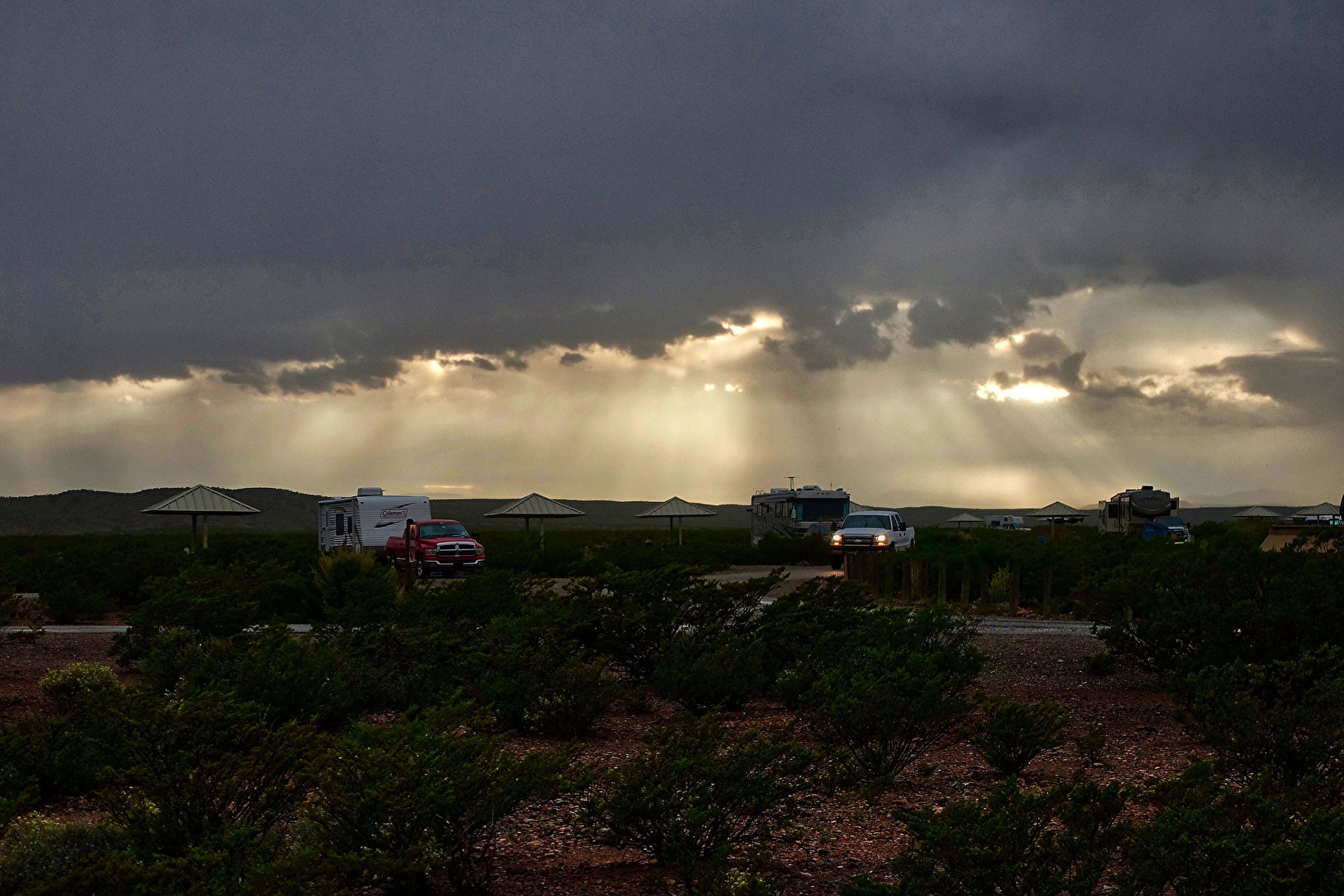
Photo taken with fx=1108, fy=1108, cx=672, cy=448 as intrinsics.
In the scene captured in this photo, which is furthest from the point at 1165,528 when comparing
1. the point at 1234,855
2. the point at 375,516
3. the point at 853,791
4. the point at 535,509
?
the point at 1234,855

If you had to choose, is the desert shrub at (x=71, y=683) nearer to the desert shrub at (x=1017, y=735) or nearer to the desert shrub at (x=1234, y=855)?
the desert shrub at (x=1017, y=735)

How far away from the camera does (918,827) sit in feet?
13.2

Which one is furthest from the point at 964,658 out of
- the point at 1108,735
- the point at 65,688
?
the point at 65,688

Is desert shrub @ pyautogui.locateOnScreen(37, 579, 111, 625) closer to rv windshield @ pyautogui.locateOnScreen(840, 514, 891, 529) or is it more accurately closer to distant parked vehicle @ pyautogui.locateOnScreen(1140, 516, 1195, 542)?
rv windshield @ pyautogui.locateOnScreen(840, 514, 891, 529)

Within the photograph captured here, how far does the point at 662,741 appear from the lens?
5.38m

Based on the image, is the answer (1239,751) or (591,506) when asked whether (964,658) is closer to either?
(1239,751)

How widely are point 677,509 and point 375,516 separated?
12.3m

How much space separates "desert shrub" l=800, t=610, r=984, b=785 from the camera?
6.60 m

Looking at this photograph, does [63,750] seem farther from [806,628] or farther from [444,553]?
[444,553]

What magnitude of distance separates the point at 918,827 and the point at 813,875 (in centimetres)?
108

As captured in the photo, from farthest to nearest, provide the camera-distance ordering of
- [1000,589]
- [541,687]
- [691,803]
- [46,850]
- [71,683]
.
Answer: [1000,589] → [71,683] → [541,687] → [46,850] → [691,803]

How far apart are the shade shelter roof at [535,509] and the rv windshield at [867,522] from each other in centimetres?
1225

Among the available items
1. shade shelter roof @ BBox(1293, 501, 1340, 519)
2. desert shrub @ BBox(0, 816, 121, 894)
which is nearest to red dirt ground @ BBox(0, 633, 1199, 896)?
desert shrub @ BBox(0, 816, 121, 894)

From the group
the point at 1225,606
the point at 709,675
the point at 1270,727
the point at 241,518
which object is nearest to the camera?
the point at 1270,727
